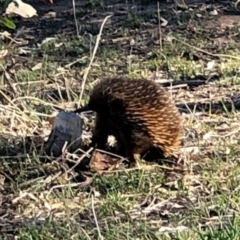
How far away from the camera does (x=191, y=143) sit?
6.23 m

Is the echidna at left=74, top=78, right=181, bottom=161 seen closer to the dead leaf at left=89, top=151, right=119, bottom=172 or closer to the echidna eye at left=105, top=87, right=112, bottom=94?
the echidna eye at left=105, top=87, right=112, bottom=94

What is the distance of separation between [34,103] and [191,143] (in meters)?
1.41

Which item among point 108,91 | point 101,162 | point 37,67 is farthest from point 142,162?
point 37,67

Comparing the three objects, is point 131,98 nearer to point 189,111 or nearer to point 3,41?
point 189,111

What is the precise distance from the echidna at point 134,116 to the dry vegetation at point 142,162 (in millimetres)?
168

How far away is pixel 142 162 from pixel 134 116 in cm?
31

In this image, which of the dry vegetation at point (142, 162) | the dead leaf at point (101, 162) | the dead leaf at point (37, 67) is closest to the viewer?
the dry vegetation at point (142, 162)

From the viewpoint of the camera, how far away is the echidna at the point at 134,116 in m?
5.82

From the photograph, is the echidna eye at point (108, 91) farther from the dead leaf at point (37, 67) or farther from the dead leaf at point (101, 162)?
the dead leaf at point (37, 67)

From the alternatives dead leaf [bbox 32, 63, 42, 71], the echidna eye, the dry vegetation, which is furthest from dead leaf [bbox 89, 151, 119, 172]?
dead leaf [bbox 32, 63, 42, 71]

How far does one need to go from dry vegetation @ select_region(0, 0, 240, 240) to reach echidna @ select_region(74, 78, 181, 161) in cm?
17

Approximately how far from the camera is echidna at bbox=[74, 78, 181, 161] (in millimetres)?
5816

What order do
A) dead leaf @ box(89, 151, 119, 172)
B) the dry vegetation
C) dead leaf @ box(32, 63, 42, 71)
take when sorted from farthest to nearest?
dead leaf @ box(32, 63, 42, 71)
dead leaf @ box(89, 151, 119, 172)
the dry vegetation

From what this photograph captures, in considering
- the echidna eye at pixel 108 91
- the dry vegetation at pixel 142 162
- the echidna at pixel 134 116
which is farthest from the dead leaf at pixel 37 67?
the echidna eye at pixel 108 91
